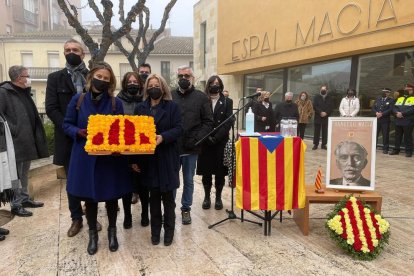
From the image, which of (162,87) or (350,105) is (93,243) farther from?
(350,105)

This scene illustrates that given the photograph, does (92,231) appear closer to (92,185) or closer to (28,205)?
(92,185)

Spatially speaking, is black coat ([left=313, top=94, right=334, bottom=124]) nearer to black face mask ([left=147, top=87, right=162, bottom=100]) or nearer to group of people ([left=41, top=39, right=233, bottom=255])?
group of people ([left=41, top=39, right=233, bottom=255])

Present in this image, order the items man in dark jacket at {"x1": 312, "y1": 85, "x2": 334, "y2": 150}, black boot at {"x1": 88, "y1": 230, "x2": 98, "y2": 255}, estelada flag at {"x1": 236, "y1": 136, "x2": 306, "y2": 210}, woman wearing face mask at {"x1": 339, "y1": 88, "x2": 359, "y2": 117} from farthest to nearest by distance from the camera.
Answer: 1. man in dark jacket at {"x1": 312, "y1": 85, "x2": 334, "y2": 150}
2. woman wearing face mask at {"x1": 339, "y1": 88, "x2": 359, "y2": 117}
3. estelada flag at {"x1": 236, "y1": 136, "x2": 306, "y2": 210}
4. black boot at {"x1": 88, "y1": 230, "x2": 98, "y2": 255}

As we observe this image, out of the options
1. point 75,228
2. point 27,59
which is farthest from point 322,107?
point 27,59

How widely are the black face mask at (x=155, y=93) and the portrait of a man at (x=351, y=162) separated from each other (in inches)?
81.4

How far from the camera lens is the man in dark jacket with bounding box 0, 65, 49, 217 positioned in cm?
409

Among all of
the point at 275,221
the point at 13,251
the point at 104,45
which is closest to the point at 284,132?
the point at 275,221

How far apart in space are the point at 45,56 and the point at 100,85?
120 feet

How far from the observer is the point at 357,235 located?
119 inches

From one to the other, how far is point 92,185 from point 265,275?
171 centimetres

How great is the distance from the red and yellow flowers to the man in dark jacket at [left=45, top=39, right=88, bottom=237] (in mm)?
960

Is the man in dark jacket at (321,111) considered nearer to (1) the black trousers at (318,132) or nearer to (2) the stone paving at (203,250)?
(1) the black trousers at (318,132)

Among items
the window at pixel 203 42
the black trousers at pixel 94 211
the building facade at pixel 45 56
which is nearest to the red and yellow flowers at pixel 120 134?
the black trousers at pixel 94 211

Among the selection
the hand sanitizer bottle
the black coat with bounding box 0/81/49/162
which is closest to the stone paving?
the black coat with bounding box 0/81/49/162
